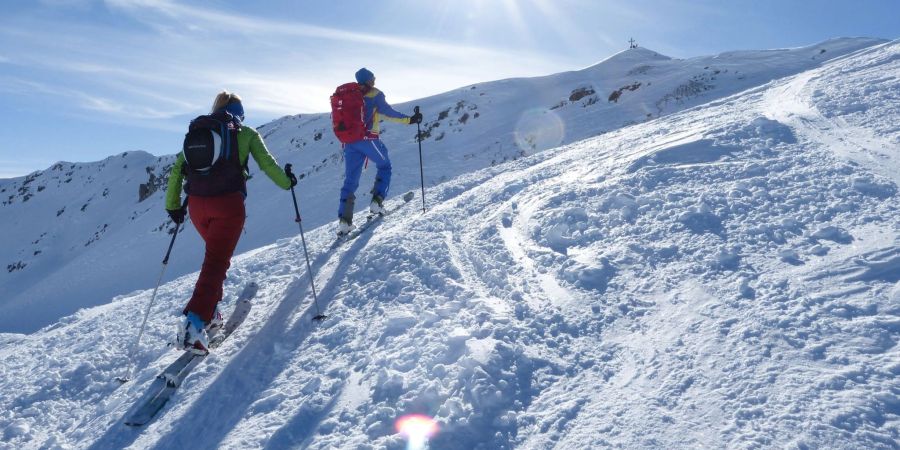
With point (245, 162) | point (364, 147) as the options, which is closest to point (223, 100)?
point (245, 162)

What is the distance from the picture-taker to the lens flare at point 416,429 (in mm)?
3119

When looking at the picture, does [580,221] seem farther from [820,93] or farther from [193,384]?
[820,93]

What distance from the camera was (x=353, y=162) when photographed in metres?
8.38

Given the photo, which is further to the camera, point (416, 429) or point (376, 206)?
point (376, 206)

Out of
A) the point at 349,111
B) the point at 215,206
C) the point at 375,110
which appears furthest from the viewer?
the point at 375,110

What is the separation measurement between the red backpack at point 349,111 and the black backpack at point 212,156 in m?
3.09

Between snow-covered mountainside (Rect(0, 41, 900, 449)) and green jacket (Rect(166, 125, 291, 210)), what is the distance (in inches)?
56.8

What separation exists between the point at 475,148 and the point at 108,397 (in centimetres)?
1400

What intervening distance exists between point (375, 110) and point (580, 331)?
5.70m

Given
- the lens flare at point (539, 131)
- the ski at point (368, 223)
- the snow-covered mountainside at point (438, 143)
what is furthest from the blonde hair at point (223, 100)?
the lens flare at point (539, 131)

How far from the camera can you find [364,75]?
8.27 meters

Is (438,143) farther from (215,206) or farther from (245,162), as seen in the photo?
(215,206)

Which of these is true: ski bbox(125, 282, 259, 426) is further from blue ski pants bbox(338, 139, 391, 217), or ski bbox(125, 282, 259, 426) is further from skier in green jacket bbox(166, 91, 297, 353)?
blue ski pants bbox(338, 139, 391, 217)

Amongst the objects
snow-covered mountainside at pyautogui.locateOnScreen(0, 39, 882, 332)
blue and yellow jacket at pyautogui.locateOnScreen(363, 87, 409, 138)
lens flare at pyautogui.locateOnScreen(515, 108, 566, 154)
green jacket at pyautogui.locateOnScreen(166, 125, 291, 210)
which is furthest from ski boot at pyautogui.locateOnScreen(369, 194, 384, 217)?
lens flare at pyautogui.locateOnScreen(515, 108, 566, 154)
